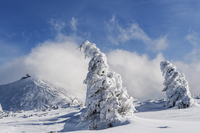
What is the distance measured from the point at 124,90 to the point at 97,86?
2.83 meters

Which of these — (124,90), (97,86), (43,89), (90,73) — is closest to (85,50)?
(90,73)

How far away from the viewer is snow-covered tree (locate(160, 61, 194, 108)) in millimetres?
29734

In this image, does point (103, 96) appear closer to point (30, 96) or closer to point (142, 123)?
point (142, 123)

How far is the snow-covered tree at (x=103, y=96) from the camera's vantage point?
642 inches

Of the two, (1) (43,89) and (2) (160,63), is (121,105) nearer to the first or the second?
(2) (160,63)

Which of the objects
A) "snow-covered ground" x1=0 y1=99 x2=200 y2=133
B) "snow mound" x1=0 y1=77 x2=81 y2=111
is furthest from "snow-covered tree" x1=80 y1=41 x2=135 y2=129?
"snow mound" x1=0 y1=77 x2=81 y2=111

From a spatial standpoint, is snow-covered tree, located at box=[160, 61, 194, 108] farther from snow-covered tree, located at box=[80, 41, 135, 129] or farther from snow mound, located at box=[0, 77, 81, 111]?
snow mound, located at box=[0, 77, 81, 111]

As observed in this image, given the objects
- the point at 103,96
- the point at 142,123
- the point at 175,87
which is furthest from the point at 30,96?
the point at 142,123

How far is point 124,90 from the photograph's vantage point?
58.7ft

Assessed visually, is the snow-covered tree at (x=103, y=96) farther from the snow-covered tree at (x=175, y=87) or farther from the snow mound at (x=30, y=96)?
the snow mound at (x=30, y=96)

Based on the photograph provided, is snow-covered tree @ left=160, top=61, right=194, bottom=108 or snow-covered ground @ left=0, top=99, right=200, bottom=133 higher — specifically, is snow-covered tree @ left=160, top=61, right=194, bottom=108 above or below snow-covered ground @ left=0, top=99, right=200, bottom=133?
above

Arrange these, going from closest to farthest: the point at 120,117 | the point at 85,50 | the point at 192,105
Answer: the point at 120,117, the point at 85,50, the point at 192,105

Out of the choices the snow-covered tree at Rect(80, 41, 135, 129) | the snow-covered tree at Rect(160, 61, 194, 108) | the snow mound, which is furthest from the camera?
the snow mound

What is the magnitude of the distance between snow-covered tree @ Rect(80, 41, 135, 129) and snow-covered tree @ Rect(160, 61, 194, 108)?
1664 centimetres
